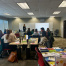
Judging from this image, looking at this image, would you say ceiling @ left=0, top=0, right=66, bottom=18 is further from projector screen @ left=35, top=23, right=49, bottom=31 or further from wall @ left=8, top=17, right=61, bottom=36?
projector screen @ left=35, top=23, right=49, bottom=31

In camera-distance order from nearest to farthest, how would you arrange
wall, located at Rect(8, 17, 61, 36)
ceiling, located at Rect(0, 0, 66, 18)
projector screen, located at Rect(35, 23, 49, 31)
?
1. ceiling, located at Rect(0, 0, 66, 18)
2. wall, located at Rect(8, 17, 61, 36)
3. projector screen, located at Rect(35, 23, 49, 31)

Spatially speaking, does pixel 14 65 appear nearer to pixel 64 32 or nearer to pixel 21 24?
pixel 64 32

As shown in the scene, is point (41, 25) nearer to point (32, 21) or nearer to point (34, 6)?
Answer: point (32, 21)

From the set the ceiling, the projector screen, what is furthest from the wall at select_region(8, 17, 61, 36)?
the ceiling

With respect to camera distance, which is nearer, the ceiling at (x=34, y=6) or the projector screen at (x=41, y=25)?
the ceiling at (x=34, y=6)

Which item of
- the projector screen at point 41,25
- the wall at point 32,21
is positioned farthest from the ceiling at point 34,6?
the projector screen at point 41,25

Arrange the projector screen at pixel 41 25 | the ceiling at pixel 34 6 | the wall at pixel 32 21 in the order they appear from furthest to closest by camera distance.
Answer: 1. the projector screen at pixel 41 25
2. the wall at pixel 32 21
3. the ceiling at pixel 34 6

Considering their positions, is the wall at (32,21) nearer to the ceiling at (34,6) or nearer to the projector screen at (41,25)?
the projector screen at (41,25)

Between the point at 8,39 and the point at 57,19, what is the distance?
30.7 feet

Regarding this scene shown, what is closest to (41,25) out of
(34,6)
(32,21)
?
(32,21)

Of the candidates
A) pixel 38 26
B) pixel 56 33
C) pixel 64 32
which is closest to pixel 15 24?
pixel 38 26

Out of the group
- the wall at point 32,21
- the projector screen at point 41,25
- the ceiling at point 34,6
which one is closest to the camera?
the ceiling at point 34,6

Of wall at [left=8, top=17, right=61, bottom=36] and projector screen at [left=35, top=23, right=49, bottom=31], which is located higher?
wall at [left=8, top=17, right=61, bottom=36]

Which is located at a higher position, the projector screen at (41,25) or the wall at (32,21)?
the wall at (32,21)
